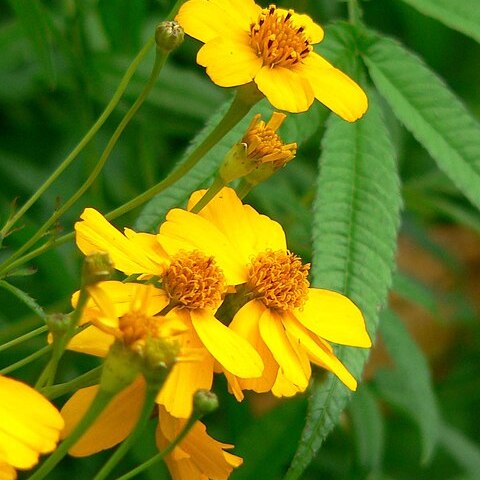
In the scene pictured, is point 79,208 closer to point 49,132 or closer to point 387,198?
point 49,132

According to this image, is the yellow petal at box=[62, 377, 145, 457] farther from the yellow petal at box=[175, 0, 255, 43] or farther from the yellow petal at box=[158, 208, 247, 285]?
the yellow petal at box=[175, 0, 255, 43]

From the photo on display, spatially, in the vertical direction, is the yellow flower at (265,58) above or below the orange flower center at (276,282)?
above

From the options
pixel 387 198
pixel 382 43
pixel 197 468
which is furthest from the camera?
pixel 382 43

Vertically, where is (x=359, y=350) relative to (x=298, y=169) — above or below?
above

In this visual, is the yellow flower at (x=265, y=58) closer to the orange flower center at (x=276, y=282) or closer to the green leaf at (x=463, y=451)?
the orange flower center at (x=276, y=282)

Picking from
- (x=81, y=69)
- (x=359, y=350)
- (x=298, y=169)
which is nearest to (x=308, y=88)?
(x=359, y=350)

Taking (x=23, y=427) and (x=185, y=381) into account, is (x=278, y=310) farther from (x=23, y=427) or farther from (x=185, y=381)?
(x=23, y=427)

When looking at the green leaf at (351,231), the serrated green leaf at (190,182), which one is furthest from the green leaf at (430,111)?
the serrated green leaf at (190,182)

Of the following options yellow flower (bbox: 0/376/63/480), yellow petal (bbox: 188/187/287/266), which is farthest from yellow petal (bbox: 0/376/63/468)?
yellow petal (bbox: 188/187/287/266)
